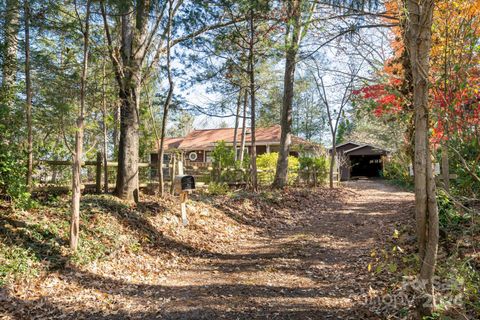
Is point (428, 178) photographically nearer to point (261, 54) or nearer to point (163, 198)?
point (163, 198)

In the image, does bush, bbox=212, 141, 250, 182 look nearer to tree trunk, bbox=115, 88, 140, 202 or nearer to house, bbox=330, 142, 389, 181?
tree trunk, bbox=115, 88, 140, 202

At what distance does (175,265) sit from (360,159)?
3140 cm

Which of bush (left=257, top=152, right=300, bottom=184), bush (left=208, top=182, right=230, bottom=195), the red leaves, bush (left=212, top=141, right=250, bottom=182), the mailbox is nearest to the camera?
the red leaves

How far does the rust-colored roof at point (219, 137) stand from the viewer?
Result: 29.2 meters

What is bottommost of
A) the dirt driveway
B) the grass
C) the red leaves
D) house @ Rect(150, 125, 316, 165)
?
the dirt driveway

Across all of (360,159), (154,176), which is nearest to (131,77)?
(154,176)

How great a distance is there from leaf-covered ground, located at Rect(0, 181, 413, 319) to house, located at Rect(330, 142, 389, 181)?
2106cm

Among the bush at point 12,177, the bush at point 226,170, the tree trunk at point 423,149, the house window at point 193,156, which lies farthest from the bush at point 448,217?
the house window at point 193,156

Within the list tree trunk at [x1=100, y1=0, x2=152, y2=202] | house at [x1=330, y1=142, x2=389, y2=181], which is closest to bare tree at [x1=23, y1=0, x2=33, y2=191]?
tree trunk at [x1=100, y1=0, x2=152, y2=202]

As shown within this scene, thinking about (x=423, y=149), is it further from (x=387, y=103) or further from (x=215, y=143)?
(x=215, y=143)

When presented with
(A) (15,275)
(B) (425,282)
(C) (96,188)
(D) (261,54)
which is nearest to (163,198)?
(C) (96,188)

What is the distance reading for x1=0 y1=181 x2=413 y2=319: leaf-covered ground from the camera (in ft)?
14.3

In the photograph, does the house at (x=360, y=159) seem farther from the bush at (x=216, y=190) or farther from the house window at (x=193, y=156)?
the bush at (x=216, y=190)

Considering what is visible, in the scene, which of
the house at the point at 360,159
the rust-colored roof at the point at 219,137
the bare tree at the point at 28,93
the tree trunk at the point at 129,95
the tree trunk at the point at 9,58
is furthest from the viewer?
the house at the point at 360,159
